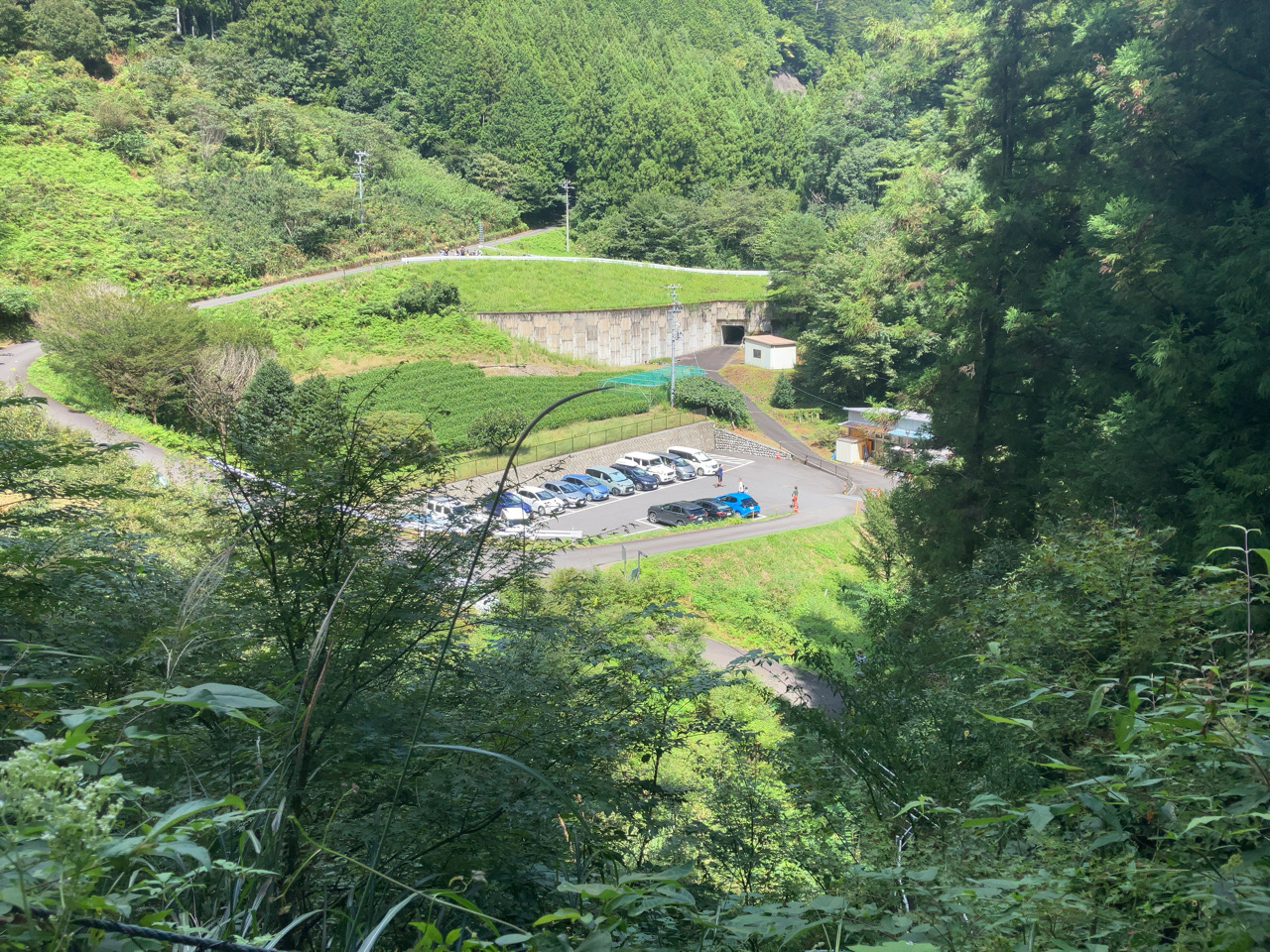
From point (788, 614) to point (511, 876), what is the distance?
1613cm

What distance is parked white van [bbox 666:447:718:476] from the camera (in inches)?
1122

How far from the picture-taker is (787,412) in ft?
119

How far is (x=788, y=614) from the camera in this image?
18125 millimetres

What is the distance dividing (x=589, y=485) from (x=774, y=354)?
1753 centimetres

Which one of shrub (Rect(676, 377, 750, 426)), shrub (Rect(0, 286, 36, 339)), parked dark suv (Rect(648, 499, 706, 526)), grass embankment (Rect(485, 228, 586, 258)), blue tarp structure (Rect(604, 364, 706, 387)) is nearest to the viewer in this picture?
parked dark suv (Rect(648, 499, 706, 526))

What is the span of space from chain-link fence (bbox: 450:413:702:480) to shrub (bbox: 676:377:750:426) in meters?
0.96

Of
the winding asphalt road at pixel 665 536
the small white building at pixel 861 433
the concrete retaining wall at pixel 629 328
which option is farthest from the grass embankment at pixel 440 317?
the small white building at pixel 861 433

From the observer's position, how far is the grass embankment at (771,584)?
17.2 meters

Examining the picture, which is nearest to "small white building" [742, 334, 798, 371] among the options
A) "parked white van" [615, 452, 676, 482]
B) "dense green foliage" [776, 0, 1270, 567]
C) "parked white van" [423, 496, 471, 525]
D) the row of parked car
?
the row of parked car

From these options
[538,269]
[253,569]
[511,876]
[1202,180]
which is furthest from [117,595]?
[538,269]

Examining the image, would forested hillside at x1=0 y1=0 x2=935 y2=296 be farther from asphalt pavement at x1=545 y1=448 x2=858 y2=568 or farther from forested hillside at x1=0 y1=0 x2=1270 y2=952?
asphalt pavement at x1=545 y1=448 x2=858 y2=568

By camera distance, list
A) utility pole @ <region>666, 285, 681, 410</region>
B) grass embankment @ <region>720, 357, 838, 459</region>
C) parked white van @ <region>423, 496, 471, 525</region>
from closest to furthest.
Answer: parked white van @ <region>423, 496, 471, 525</region>
grass embankment @ <region>720, 357, 838, 459</region>
utility pole @ <region>666, 285, 681, 410</region>

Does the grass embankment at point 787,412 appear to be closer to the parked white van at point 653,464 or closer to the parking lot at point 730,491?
the parking lot at point 730,491

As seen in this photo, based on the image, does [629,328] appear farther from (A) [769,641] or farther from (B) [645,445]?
(A) [769,641]
